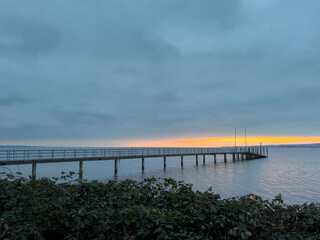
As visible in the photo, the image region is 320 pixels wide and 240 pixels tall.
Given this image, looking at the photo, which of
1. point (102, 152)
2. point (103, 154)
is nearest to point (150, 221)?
point (102, 152)

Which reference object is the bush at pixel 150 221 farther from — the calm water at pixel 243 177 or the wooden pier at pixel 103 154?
the calm water at pixel 243 177

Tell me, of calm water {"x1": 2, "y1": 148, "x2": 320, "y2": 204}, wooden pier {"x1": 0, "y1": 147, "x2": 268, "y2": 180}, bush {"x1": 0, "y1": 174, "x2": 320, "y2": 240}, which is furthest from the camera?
wooden pier {"x1": 0, "y1": 147, "x2": 268, "y2": 180}

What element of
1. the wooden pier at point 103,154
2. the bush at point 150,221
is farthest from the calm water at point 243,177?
the bush at point 150,221

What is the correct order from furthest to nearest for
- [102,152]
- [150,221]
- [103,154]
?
[103,154], [102,152], [150,221]

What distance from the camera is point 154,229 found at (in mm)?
3607

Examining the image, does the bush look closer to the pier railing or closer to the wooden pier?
the wooden pier

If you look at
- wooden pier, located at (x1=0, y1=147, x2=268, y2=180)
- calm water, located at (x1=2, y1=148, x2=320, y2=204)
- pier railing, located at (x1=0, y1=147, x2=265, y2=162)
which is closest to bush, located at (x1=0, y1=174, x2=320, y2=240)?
wooden pier, located at (x1=0, y1=147, x2=268, y2=180)

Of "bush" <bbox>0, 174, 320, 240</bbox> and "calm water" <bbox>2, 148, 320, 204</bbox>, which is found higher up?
"bush" <bbox>0, 174, 320, 240</bbox>

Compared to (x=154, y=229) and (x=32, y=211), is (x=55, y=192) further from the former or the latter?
(x=154, y=229)

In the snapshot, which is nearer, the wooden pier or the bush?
the bush

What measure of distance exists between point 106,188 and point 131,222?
2075 mm

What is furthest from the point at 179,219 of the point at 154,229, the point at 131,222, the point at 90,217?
the point at 90,217

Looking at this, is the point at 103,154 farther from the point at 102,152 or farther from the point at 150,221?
the point at 150,221

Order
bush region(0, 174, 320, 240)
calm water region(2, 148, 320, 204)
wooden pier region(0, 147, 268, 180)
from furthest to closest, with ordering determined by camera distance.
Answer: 1. wooden pier region(0, 147, 268, 180)
2. calm water region(2, 148, 320, 204)
3. bush region(0, 174, 320, 240)
